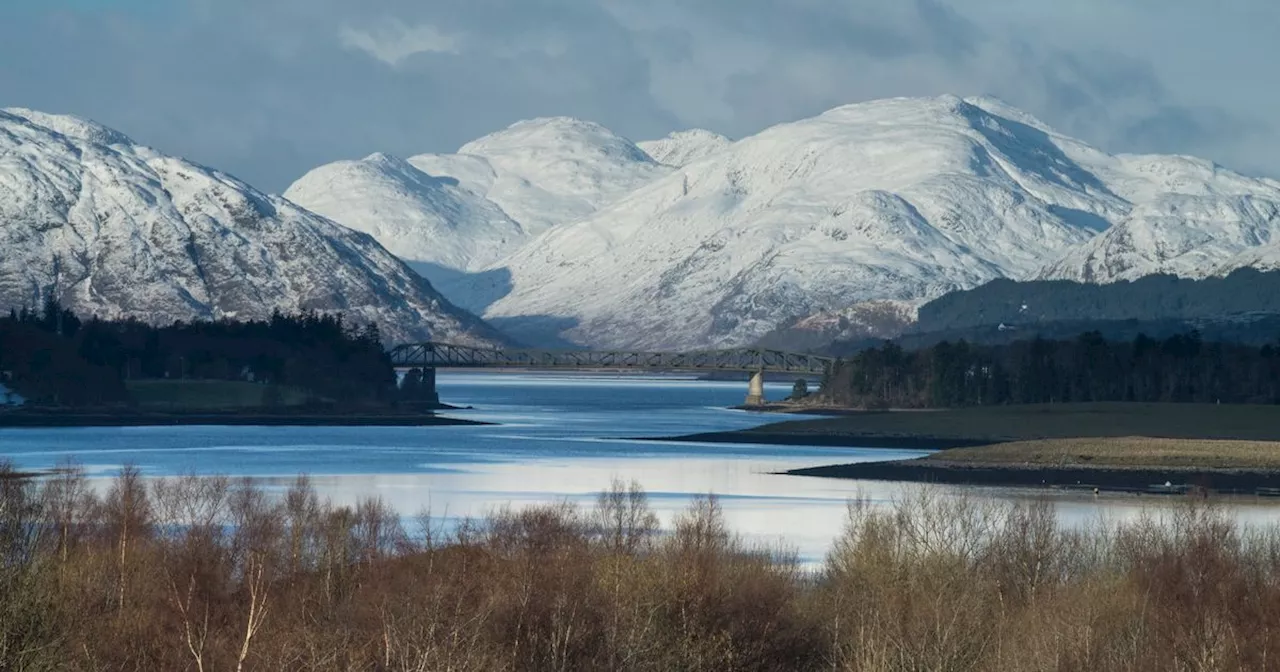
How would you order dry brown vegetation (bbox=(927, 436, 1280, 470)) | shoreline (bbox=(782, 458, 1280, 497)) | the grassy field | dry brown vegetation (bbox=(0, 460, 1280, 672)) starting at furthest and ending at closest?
the grassy field, dry brown vegetation (bbox=(927, 436, 1280, 470)), shoreline (bbox=(782, 458, 1280, 497)), dry brown vegetation (bbox=(0, 460, 1280, 672))

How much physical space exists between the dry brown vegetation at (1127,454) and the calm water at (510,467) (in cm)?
975

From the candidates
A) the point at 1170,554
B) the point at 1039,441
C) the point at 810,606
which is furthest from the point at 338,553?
the point at 1039,441

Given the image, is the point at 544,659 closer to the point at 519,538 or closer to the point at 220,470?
the point at 519,538

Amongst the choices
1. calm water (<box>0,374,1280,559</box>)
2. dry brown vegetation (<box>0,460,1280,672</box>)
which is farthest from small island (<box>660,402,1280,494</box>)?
dry brown vegetation (<box>0,460,1280,672</box>)

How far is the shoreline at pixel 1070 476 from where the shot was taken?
128m

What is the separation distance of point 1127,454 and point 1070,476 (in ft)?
46.0

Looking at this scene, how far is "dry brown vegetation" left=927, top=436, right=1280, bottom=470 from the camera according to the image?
145750 mm

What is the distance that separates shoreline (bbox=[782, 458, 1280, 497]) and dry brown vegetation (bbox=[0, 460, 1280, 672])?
189ft

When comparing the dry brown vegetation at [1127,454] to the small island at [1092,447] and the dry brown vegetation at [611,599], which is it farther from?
the dry brown vegetation at [611,599]

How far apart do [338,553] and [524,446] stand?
372ft

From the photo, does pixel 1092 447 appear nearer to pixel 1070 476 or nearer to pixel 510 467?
pixel 1070 476

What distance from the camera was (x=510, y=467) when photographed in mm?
143750

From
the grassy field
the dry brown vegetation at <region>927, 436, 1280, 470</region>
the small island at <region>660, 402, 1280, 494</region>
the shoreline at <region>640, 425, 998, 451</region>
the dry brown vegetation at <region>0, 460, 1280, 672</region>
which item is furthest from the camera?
the shoreline at <region>640, 425, 998, 451</region>

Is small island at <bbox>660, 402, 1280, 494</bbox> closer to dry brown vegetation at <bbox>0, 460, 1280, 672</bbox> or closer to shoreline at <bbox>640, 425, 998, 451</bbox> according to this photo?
shoreline at <bbox>640, 425, 998, 451</bbox>
